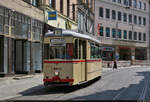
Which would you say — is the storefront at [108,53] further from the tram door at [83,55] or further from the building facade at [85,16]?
the tram door at [83,55]

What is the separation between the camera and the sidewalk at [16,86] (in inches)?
572

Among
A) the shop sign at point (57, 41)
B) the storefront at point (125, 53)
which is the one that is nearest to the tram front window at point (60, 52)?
the shop sign at point (57, 41)

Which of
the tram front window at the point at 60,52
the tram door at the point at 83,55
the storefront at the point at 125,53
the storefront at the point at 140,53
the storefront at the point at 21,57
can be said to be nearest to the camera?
the tram front window at the point at 60,52

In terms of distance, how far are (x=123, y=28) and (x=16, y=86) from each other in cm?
4997

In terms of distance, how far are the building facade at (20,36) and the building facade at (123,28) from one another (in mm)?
31563

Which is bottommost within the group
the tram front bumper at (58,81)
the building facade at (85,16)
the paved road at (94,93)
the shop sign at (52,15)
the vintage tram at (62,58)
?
the paved road at (94,93)

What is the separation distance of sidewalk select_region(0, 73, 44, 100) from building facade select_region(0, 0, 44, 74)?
98cm

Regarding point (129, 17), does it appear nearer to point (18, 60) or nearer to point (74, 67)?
point (18, 60)

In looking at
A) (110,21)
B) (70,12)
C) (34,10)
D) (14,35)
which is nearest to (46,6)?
(34,10)

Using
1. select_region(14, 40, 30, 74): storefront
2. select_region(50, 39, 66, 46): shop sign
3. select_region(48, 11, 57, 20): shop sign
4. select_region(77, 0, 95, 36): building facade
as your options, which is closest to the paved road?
select_region(50, 39, 66, 46): shop sign

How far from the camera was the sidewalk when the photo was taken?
572 inches

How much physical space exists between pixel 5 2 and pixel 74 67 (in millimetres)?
8884

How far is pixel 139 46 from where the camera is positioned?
68125mm

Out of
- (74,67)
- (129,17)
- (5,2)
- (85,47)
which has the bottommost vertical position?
(74,67)
